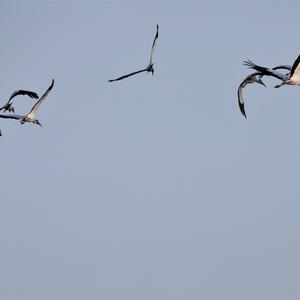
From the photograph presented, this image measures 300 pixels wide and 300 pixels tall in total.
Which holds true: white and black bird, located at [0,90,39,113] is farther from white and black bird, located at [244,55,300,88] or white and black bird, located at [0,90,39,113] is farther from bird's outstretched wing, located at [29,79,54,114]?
white and black bird, located at [244,55,300,88]

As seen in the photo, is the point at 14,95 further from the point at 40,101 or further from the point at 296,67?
the point at 296,67

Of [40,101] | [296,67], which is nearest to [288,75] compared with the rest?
[296,67]

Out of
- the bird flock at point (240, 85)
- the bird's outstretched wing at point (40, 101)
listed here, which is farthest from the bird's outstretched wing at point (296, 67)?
the bird's outstretched wing at point (40, 101)

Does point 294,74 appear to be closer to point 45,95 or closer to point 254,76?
point 254,76

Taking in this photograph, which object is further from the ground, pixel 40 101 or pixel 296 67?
pixel 40 101

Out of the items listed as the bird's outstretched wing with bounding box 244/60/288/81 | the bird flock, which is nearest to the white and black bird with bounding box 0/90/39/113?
the bird flock

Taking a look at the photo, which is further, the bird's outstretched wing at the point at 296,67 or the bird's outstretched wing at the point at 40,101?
the bird's outstretched wing at the point at 40,101

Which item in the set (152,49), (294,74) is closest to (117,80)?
(152,49)

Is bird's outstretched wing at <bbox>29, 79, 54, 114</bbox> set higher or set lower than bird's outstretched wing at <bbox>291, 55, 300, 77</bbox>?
higher

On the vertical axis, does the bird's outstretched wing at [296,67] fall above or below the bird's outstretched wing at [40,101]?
below

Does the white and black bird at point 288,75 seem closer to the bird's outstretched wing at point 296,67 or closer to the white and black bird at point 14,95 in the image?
the bird's outstretched wing at point 296,67

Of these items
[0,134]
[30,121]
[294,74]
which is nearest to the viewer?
[294,74]

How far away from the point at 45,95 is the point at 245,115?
13319mm

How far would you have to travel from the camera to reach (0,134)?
58.5 m
